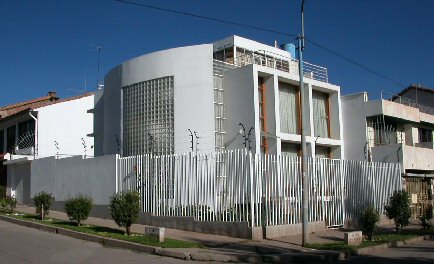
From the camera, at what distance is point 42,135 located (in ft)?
93.6

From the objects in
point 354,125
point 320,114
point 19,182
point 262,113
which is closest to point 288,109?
point 262,113

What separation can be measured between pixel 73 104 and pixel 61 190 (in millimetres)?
9518

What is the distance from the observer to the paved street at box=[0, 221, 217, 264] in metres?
10.9

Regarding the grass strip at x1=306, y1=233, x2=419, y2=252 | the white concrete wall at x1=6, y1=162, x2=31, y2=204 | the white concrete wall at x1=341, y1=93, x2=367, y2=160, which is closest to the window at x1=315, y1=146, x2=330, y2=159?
the white concrete wall at x1=341, y1=93, x2=367, y2=160

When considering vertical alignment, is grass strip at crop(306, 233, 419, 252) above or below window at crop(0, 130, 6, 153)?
below

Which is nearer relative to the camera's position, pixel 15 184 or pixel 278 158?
pixel 278 158

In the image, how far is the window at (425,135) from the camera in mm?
34688

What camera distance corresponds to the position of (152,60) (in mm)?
24250

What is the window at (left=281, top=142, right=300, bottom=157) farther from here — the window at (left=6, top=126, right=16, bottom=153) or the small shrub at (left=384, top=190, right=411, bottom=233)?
the window at (left=6, top=126, right=16, bottom=153)

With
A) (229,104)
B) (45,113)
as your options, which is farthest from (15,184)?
(229,104)

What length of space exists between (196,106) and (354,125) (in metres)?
11.8

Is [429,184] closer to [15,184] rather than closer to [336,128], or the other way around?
[336,128]

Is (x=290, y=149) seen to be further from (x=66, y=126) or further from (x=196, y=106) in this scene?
(x=66, y=126)

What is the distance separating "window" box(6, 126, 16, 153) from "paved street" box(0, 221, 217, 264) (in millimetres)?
17800
